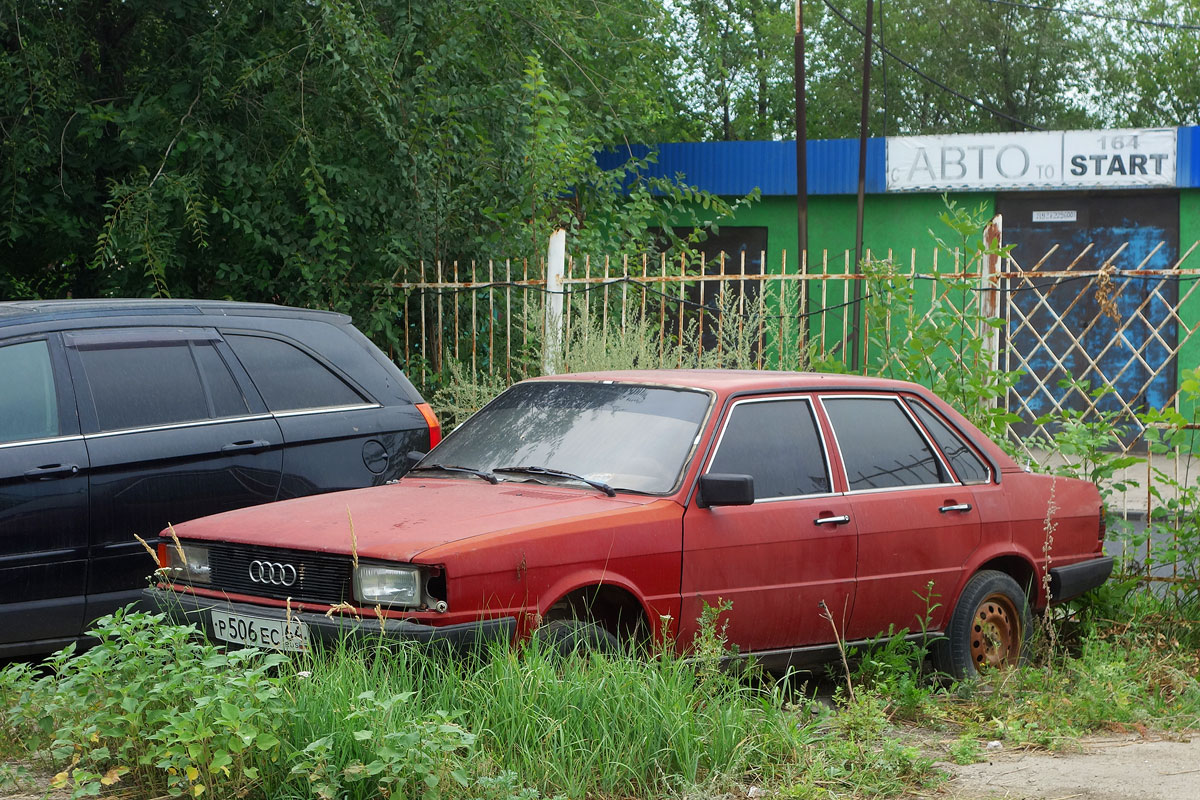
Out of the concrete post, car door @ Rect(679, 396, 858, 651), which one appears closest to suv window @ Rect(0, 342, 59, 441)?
car door @ Rect(679, 396, 858, 651)

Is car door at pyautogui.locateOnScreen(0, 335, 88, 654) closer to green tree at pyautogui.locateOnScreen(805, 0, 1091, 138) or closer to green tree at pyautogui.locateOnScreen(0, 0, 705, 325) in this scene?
green tree at pyautogui.locateOnScreen(0, 0, 705, 325)

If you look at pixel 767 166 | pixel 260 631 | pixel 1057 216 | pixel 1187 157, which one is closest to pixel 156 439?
pixel 260 631

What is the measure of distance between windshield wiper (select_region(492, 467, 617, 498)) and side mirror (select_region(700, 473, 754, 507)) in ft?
1.26

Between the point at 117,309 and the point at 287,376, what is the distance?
0.90 metres

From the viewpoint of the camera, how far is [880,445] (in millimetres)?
6043

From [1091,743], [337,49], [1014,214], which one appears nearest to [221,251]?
[337,49]

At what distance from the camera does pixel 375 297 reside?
1132cm

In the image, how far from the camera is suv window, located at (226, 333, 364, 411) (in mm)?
6492

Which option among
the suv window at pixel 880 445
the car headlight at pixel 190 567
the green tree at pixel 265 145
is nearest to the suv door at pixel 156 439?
the car headlight at pixel 190 567

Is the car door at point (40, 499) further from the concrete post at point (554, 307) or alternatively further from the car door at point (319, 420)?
the concrete post at point (554, 307)

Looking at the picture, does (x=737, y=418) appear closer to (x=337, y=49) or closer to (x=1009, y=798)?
(x=1009, y=798)

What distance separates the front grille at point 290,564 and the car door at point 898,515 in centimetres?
234

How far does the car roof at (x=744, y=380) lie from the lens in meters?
5.68

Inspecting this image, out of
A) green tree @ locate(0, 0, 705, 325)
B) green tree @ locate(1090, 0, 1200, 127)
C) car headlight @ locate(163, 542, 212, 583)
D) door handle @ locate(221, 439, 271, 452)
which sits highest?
green tree @ locate(1090, 0, 1200, 127)
